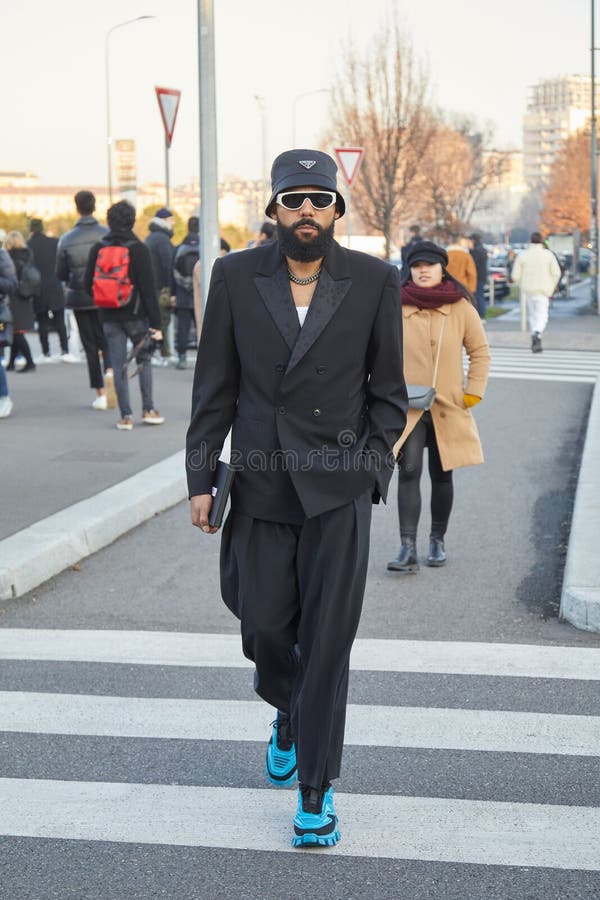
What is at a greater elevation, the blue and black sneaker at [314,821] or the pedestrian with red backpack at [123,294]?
the pedestrian with red backpack at [123,294]

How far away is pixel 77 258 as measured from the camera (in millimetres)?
13539

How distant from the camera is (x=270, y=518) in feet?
12.7

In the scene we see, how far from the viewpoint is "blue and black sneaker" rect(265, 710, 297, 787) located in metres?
4.21

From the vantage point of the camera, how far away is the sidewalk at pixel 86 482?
277 inches

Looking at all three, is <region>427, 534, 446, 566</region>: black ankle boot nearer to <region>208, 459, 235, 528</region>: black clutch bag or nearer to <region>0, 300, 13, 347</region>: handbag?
<region>208, 459, 235, 528</region>: black clutch bag

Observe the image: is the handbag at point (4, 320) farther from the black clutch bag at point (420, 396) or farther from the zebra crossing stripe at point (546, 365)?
the zebra crossing stripe at point (546, 365)

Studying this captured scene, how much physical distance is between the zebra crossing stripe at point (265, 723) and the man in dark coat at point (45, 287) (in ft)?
42.6

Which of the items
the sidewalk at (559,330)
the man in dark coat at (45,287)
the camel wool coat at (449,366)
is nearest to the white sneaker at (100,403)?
the man in dark coat at (45,287)

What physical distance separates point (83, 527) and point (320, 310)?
14.0 ft

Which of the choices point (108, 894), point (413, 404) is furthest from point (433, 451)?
point (108, 894)

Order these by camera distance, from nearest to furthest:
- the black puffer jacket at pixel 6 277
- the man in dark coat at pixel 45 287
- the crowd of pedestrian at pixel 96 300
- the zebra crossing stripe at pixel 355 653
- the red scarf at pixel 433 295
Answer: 1. the zebra crossing stripe at pixel 355 653
2. the red scarf at pixel 433 295
3. the crowd of pedestrian at pixel 96 300
4. the black puffer jacket at pixel 6 277
5. the man in dark coat at pixel 45 287

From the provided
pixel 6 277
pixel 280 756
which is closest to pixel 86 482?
pixel 6 277

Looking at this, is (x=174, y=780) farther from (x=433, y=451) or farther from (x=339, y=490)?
(x=433, y=451)

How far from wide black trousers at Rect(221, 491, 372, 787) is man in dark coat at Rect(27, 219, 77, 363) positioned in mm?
14203
